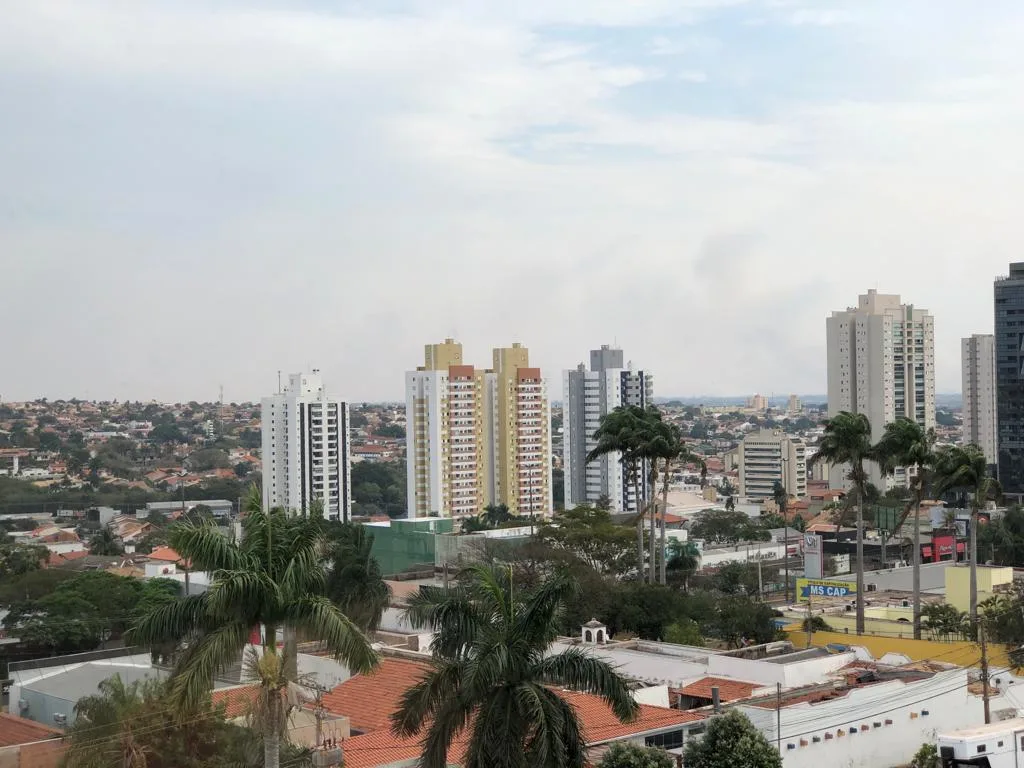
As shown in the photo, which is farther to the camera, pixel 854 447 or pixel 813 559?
pixel 813 559

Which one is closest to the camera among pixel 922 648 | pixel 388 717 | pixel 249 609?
pixel 249 609

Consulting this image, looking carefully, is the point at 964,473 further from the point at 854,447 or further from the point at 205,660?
the point at 205,660

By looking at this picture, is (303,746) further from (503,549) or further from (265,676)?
(503,549)

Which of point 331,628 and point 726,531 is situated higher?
point 331,628

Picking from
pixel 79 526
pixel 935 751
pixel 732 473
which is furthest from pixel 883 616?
pixel 732 473

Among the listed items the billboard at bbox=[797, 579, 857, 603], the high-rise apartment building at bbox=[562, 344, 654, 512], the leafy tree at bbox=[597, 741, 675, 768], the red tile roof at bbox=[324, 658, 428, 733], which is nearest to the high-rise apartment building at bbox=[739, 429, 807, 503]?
the high-rise apartment building at bbox=[562, 344, 654, 512]

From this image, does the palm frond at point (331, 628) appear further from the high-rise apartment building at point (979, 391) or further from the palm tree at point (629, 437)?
the high-rise apartment building at point (979, 391)

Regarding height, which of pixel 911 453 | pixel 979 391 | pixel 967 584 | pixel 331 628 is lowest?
pixel 967 584

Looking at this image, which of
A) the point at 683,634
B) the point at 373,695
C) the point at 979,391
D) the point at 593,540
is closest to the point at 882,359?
the point at 979,391

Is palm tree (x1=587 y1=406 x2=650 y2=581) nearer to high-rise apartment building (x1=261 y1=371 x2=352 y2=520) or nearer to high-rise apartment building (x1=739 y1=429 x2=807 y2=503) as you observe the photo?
high-rise apartment building (x1=261 y1=371 x2=352 y2=520)
